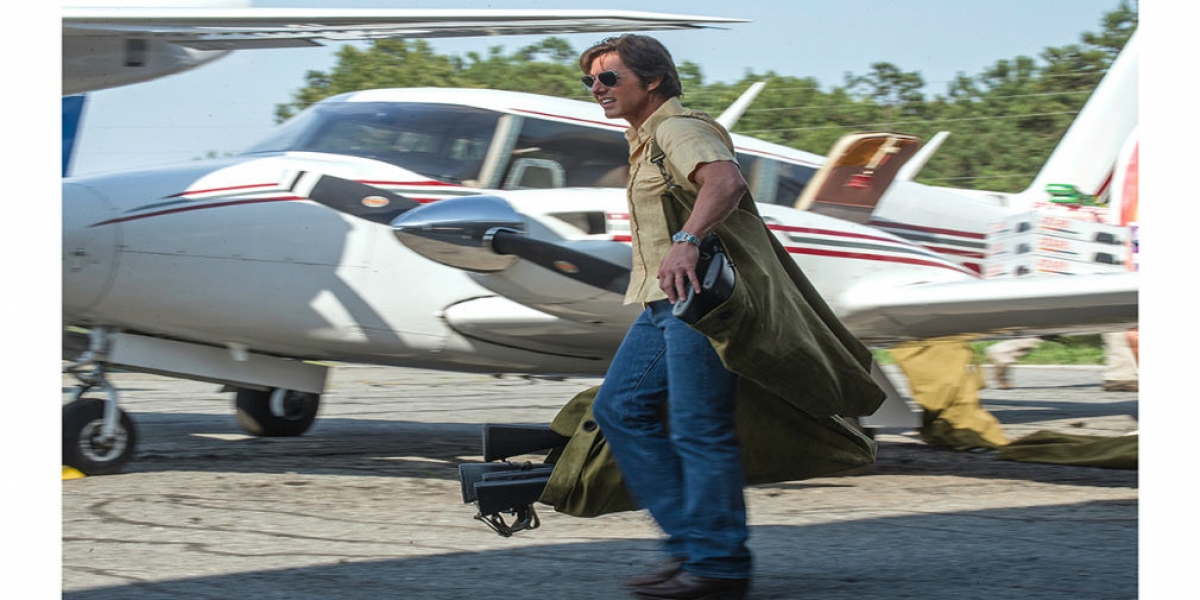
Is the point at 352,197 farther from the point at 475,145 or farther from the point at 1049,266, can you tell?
the point at 1049,266

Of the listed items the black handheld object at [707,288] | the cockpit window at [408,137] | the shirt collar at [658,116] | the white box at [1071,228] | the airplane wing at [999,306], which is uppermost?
the shirt collar at [658,116]

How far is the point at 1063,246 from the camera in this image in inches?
301

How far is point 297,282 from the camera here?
6.55 meters

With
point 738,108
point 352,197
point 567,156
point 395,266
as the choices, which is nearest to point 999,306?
point 738,108

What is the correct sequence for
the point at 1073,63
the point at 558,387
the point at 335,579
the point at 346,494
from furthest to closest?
the point at 1073,63 < the point at 558,387 < the point at 346,494 < the point at 335,579

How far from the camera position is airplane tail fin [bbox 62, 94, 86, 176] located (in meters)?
8.35

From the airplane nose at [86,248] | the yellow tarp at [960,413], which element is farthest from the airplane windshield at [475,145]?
the yellow tarp at [960,413]

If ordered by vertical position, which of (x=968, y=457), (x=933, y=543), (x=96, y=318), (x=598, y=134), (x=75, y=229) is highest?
(x=598, y=134)

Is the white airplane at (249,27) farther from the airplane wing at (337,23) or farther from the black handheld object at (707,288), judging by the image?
the black handheld object at (707,288)

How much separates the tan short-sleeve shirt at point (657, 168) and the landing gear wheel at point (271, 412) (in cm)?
526

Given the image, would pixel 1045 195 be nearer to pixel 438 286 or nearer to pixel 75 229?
pixel 438 286

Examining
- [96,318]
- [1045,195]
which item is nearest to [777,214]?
[96,318]

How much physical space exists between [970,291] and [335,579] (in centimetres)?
427

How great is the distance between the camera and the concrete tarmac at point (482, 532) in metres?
3.64
